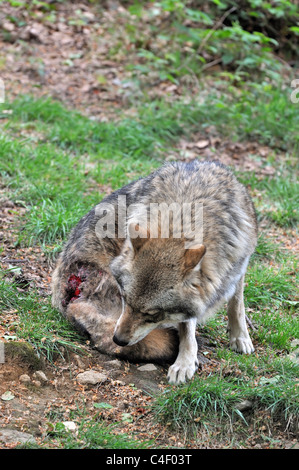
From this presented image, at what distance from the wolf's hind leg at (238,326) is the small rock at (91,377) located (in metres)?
1.27

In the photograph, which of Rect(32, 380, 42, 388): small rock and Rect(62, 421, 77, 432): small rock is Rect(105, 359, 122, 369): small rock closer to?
Rect(32, 380, 42, 388): small rock

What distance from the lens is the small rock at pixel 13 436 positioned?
302 cm

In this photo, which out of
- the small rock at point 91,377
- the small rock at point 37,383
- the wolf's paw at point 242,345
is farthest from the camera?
the wolf's paw at point 242,345

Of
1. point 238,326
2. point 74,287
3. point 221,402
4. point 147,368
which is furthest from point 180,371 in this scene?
point 74,287

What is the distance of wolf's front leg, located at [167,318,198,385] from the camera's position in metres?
Answer: 3.89

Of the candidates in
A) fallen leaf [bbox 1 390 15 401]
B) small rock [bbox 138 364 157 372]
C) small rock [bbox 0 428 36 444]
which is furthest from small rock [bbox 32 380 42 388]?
small rock [bbox 138 364 157 372]

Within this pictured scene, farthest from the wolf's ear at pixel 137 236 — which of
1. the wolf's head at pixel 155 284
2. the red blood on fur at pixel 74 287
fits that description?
the red blood on fur at pixel 74 287

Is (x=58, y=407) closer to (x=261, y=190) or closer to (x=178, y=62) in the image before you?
(x=261, y=190)

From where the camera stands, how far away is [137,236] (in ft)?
11.8

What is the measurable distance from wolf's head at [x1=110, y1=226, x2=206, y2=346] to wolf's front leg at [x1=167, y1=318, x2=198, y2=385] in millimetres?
370

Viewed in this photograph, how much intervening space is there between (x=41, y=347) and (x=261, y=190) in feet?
15.1

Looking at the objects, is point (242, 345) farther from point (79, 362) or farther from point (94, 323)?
point (79, 362)

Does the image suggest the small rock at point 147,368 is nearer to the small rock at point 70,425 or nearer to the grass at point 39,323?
the grass at point 39,323

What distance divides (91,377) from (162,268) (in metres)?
0.97
